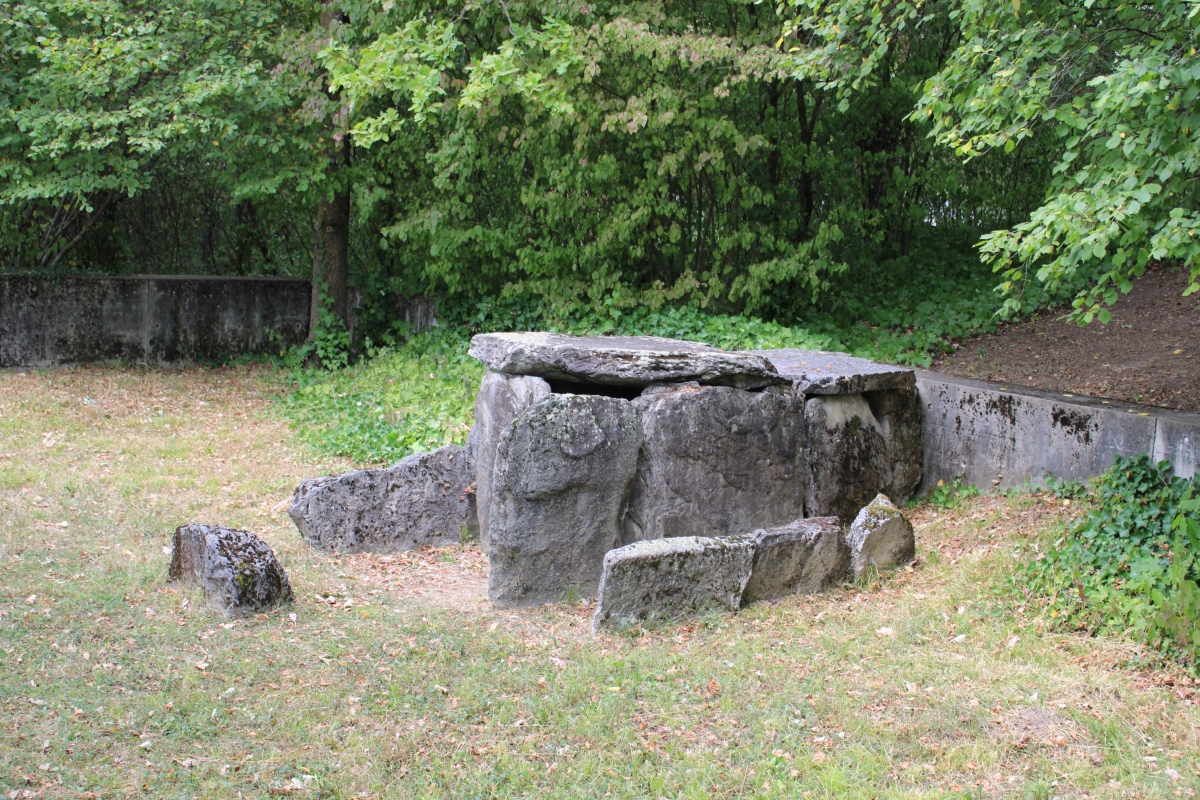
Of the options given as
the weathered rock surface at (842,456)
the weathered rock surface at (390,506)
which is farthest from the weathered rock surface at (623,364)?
the weathered rock surface at (390,506)

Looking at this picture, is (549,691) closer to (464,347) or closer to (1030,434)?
(1030,434)

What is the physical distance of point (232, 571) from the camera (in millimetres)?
5742

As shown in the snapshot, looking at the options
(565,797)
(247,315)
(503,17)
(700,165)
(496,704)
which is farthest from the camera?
(247,315)

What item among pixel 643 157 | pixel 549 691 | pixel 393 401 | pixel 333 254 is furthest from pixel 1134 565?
pixel 333 254

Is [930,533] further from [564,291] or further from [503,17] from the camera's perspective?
[503,17]

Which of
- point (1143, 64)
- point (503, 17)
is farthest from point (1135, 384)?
point (503, 17)

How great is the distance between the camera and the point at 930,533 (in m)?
7.19

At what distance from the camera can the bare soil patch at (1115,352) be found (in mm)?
8562

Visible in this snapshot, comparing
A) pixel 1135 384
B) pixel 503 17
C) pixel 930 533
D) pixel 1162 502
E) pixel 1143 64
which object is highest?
pixel 503 17

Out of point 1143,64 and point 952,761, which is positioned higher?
point 1143,64

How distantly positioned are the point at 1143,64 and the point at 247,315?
12.6 meters

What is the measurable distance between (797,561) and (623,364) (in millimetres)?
1756

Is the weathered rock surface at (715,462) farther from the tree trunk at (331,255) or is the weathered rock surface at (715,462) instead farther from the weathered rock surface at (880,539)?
the tree trunk at (331,255)

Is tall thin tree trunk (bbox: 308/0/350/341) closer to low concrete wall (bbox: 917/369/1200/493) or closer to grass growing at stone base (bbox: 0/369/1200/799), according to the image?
grass growing at stone base (bbox: 0/369/1200/799)
